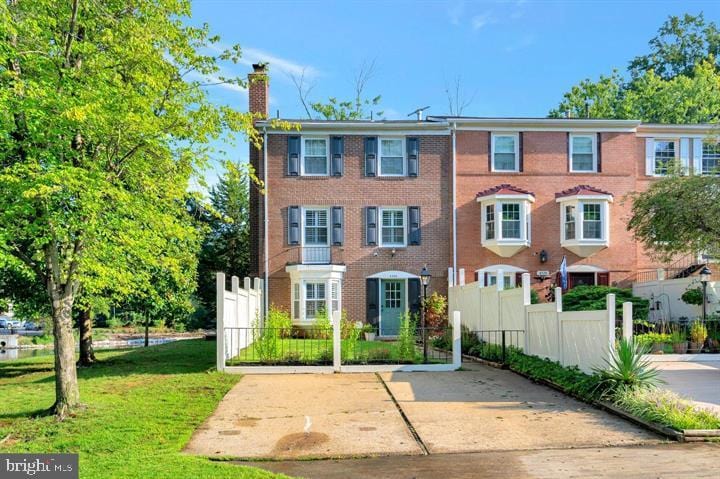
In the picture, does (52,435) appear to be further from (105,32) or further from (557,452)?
(557,452)

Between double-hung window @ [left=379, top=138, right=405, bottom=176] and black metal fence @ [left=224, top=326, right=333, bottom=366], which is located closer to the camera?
black metal fence @ [left=224, top=326, right=333, bottom=366]

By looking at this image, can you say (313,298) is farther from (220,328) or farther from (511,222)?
(220,328)

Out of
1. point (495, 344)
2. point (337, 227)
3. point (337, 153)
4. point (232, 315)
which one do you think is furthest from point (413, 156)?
point (232, 315)

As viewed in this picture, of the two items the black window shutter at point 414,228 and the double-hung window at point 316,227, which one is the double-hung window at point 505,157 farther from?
the double-hung window at point 316,227

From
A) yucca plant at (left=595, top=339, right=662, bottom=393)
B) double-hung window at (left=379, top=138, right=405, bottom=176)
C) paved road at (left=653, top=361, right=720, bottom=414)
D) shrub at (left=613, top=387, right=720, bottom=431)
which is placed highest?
double-hung window at (left=379, top=138, right=405, bottom=176)

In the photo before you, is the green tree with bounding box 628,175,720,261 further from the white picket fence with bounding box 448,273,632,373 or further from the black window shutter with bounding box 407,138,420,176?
the black window shutter with bounding box 407,138,420,176

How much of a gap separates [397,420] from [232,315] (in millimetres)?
7275

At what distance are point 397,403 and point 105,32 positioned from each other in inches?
295

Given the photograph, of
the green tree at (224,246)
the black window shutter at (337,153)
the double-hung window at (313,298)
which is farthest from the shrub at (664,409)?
the green tree at (224,246)

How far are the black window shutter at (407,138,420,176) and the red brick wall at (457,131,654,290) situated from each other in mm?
1604

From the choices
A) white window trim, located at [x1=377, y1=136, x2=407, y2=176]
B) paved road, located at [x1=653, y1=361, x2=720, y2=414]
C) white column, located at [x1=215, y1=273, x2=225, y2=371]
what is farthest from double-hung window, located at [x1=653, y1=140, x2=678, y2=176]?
white column, located at [x1=215, y1=273, x2=225, y2=371]

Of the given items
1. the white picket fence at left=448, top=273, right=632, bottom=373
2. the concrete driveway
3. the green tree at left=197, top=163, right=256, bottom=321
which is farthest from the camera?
the green tree at left=197, top=163, right=256, bottom=321

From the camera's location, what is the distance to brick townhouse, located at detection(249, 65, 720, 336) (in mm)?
23031

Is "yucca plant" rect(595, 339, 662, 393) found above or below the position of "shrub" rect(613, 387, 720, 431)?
above
